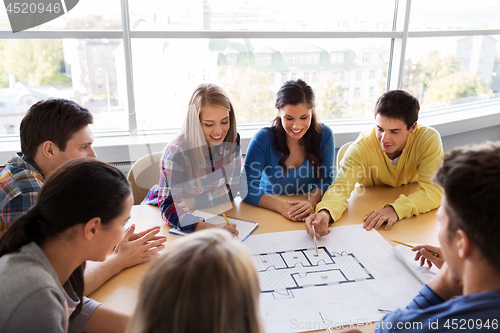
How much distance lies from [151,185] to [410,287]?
1385mm

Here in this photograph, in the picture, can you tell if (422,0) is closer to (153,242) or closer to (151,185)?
(151,185)

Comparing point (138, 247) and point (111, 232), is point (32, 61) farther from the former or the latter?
point (111, 232)

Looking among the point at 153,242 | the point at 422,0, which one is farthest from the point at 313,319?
the point at 422,0

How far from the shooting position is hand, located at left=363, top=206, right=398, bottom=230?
56.1 inches

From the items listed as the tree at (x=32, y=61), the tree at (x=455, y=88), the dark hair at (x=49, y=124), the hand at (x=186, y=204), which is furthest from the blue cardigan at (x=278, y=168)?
the tree at (x=455, y=88)

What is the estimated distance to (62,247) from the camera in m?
0.88

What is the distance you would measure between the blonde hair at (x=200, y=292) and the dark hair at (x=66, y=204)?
34 cm

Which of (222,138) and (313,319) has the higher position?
(222,138)

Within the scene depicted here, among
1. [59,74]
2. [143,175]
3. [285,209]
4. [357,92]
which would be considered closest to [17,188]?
[143,175]

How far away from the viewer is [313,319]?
926mm

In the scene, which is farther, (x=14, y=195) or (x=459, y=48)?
(x=459, y=48)

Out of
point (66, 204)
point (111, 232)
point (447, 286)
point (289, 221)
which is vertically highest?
point (66, 204)

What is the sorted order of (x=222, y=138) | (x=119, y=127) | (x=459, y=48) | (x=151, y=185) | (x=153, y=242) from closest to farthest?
(x=153, y=242)
(x=222, y=138)
(x=151, y=185)
(x=119, y=127)
(x=459, y=48)

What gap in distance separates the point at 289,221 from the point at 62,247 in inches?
34.3
